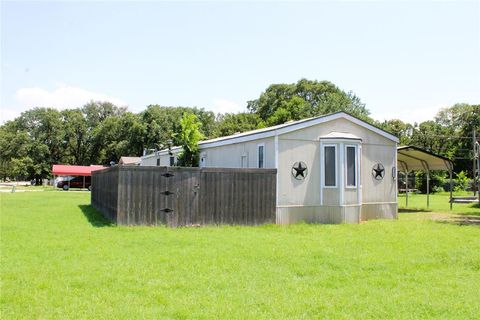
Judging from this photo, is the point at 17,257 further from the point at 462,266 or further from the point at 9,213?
the point at 9,213

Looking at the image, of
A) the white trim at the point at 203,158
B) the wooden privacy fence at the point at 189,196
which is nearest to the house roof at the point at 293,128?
the wooden privacy fence at the point at 189,196

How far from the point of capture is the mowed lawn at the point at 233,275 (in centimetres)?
495

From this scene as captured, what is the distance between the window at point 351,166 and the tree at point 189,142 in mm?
6586

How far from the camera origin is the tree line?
50.6m

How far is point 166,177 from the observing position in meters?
12.3

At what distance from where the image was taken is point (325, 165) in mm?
14367

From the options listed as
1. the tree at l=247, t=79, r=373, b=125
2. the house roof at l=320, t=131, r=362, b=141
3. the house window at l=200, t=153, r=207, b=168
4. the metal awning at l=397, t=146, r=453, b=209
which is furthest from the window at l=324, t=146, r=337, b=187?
the tree at l=247, t=79, r=373, b=125

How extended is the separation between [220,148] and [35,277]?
1097cm

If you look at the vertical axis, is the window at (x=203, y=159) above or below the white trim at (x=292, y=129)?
below

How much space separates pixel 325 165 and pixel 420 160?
29.6ft

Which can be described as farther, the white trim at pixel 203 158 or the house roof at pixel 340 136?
the white trim at pixel 203 158

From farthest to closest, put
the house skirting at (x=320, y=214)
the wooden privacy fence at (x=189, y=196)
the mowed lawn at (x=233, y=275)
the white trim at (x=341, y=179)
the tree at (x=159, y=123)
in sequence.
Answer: the tree at (x=159, y=123) → the white trim at (x=341, y=179) → the house skirting at (x=320, y=214) → the wooden privacy fence at (x=189, y=196) → the mowed lawn at (x=233, y=275)

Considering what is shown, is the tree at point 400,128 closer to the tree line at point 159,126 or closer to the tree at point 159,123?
the tree line at point 159,126

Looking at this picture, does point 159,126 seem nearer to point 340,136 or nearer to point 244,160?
point 244,160
